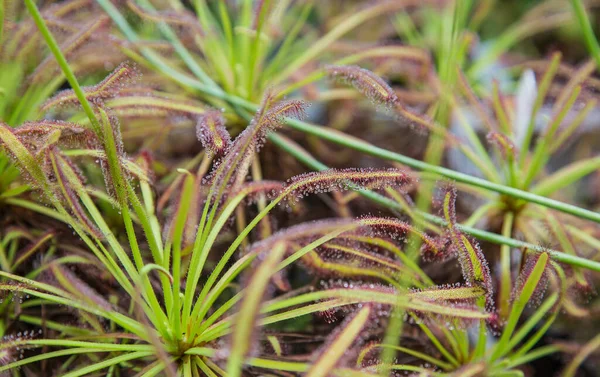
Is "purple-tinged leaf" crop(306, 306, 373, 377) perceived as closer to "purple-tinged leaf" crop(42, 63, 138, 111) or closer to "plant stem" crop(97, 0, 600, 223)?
"plant stem" crop(97, 0, 600, 223)

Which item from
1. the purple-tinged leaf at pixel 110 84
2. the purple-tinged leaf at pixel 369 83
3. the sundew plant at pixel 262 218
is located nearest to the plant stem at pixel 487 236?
the sundew plant at pixel 262 218

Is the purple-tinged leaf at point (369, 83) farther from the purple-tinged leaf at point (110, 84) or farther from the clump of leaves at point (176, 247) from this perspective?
the purple-tinged leaf at point (110, 84)

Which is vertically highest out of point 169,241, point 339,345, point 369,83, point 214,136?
point 369,83

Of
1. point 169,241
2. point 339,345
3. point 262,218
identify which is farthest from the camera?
point 262,218

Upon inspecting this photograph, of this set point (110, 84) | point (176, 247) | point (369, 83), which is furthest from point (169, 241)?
point (369, 83)

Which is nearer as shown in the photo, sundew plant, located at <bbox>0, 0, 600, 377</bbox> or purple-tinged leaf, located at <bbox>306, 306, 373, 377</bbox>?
purple-tinged leaf, located at <bbox>306, 306, 373, 377</bbox>

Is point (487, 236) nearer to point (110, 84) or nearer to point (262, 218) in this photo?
point (262, 218)

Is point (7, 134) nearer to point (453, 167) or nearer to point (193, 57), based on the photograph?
point (193, 57)

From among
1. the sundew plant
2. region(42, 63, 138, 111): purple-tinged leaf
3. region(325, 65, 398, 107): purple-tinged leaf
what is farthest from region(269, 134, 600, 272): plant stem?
region(42, 63, 138, 111): purple-tinged leaf

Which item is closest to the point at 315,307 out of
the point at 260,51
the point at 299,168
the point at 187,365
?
the point at 187,365
